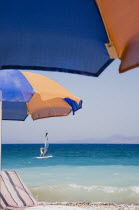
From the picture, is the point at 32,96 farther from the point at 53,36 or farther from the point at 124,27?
the point at 124,27

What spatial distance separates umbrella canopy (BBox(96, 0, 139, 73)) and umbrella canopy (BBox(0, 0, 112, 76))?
94 millimetres

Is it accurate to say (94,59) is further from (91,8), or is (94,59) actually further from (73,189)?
(73,189)

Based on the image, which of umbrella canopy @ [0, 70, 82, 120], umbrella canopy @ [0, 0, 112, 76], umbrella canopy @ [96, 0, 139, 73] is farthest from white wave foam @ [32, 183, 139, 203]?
umbrella canopy @ [96, 0, 139, 73]

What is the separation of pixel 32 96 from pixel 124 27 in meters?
1.63

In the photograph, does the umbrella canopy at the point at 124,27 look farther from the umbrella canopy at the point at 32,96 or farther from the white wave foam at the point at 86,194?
the white wave foam at the point at 86,194

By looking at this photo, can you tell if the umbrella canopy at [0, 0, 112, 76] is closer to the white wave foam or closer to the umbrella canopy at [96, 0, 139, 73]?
the umbrella canopy at [96, 0, 139, 73]

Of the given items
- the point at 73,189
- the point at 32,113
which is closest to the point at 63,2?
the point at 32,113

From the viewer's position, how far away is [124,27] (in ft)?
7.13

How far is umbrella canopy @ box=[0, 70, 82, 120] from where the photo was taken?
11.4 feet

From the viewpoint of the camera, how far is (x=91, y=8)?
91.0 inches

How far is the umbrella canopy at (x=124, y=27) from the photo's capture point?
2.09 metres

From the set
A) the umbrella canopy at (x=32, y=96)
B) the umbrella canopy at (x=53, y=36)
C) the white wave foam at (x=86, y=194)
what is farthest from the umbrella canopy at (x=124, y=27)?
the white wave foam at (x=86, y=194)

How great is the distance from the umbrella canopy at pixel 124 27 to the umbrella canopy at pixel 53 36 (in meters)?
0.09

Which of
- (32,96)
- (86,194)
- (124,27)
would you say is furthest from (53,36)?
(86,194)
